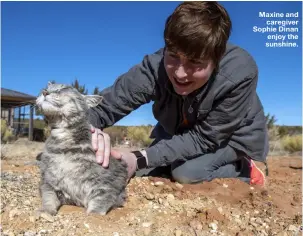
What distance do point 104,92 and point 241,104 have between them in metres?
1.42

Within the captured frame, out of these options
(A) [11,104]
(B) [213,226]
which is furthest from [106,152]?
(A) [11,104]

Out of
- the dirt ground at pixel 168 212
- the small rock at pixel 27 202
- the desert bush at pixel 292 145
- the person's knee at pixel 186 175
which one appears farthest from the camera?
the desert bush at pixel 292 145

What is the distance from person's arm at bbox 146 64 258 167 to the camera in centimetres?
349

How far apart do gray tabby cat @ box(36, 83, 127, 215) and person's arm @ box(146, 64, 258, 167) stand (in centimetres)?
65

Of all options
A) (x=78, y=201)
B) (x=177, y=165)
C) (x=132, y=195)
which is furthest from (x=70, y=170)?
(x=177, y=165)

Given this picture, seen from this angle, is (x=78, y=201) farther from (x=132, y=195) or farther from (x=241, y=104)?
(x=241, y=104)

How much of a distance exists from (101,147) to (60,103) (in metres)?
0.50

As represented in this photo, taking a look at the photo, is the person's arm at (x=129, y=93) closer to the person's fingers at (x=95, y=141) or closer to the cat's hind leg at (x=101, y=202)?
the person's fingers at (x=95, y=141)

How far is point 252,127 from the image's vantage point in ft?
12.9

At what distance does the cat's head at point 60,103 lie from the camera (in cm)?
283

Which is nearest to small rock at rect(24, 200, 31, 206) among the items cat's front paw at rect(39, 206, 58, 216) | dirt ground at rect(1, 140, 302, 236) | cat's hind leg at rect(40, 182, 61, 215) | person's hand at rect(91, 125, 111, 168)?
dirt ground at rect(1, 140, 302, 236)

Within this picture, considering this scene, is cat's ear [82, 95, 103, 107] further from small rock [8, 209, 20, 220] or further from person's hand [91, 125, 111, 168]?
small rock [8, 209, 20, 220]

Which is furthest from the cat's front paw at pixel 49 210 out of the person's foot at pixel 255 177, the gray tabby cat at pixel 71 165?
the person's foot at pixel 255 177

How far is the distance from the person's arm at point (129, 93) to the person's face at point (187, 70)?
52 cm
